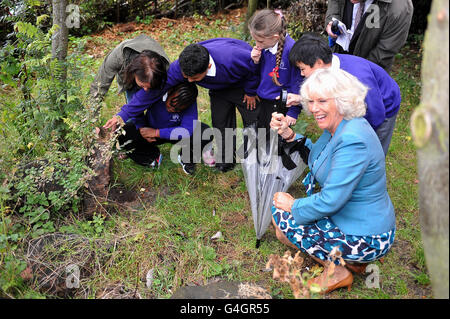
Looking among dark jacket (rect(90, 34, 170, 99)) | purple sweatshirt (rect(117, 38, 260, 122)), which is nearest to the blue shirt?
purple sweatshirt (rect(117, 38, 260, 122))

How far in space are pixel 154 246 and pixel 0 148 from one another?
1595mm

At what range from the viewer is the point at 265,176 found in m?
3.12

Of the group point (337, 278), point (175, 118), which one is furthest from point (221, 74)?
point (337, 278)

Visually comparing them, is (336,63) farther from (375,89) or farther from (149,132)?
(149,132)

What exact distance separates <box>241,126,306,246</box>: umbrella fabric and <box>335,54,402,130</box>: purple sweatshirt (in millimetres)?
696

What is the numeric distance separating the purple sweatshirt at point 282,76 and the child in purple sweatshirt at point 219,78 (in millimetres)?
113

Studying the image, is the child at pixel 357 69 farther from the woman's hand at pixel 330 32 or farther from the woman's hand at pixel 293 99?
the woman's hand at pixel 330 32

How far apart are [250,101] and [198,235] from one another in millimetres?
1387

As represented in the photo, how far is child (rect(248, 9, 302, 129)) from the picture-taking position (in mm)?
3064

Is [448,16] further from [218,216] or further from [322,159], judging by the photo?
[218,216]

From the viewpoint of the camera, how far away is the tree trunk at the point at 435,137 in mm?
1338

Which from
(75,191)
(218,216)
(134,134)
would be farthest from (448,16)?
(134,134)

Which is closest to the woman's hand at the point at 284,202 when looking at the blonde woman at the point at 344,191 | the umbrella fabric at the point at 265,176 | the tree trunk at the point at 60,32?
the blonde woman at the point at 344,191

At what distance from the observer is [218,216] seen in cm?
336
